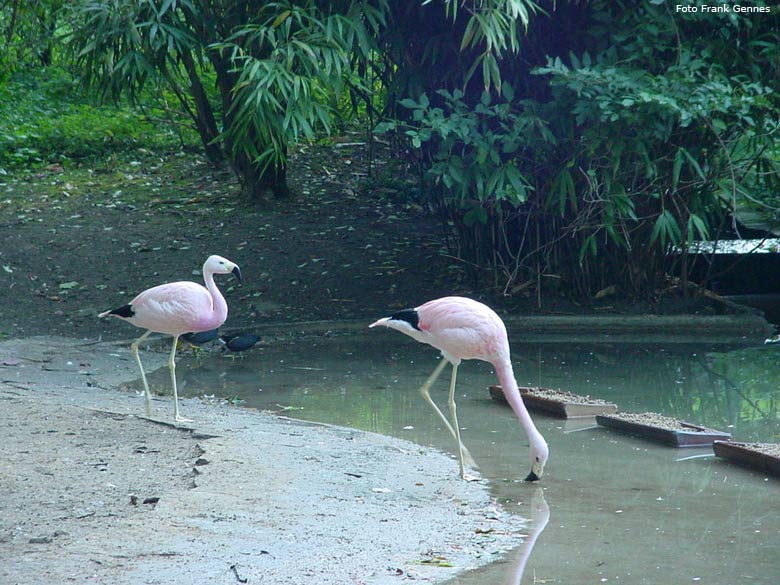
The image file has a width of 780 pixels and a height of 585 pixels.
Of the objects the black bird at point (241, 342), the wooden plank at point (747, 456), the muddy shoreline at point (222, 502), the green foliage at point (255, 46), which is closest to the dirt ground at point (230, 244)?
the black bird at point (241, 342)

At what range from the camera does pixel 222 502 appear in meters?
4.23

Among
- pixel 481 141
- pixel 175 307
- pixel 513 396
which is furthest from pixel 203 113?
pixel 513 396

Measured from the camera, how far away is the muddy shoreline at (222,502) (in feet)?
11.8

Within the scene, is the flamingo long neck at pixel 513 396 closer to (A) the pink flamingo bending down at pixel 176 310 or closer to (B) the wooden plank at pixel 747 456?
(B) the wooden plank at pixel 747 456

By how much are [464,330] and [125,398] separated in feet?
7.95

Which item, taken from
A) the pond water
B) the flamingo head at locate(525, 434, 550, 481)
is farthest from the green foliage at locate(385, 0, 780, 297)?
the flamingo head at locate(525, 434, 550, 481)

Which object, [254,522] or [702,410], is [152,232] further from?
[254,522]

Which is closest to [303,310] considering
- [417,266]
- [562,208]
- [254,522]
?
[417,266]

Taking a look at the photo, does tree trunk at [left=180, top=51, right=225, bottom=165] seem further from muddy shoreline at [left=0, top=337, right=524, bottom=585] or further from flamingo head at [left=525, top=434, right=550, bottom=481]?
flamingo head at [left=525, top=434, right=550, bottom=481]

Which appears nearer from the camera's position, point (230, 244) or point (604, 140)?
point (604, 140)

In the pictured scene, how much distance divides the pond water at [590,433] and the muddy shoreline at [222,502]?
26 cm

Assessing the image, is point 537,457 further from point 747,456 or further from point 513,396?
point 747,456

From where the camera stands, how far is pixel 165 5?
28.7 feet

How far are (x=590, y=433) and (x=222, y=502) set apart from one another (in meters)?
2.64
